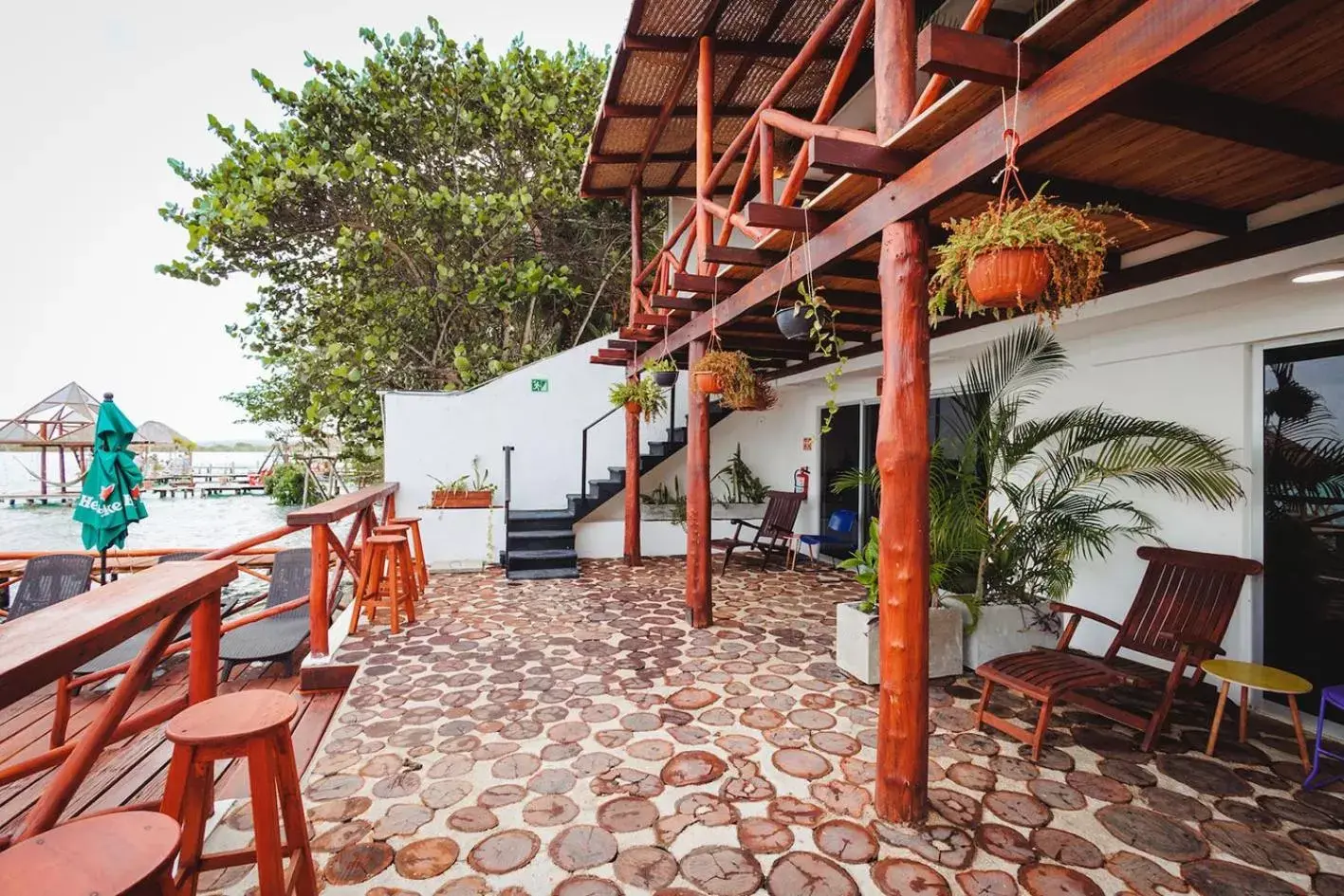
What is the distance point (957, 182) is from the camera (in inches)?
88.6

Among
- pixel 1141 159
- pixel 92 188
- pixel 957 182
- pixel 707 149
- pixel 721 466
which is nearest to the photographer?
pixel 957 182

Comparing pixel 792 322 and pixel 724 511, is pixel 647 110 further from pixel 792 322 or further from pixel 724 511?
pixel 724 511

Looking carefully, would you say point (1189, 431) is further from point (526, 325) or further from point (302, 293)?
point (302, 293)

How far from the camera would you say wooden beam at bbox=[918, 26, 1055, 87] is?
71.8 inches

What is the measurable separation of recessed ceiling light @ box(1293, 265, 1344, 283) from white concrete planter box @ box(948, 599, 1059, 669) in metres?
2.47

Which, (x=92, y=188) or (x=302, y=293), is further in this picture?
(x=92, y=188)

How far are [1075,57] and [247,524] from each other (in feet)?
57.3

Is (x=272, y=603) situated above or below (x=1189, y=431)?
below

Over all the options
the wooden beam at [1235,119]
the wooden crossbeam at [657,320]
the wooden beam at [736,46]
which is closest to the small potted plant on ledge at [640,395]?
the wooden crossbeam at [657,320]

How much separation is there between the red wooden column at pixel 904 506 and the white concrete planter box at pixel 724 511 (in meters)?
6.45

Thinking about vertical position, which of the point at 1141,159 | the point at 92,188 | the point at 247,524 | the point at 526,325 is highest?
the point at 92,188

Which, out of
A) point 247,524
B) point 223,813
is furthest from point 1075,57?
point 247,524

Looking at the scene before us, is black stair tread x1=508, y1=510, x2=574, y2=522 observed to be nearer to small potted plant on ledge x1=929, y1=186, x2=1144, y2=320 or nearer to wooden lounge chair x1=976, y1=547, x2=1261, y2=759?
wooden lounge chair x1=976, y1=547, x2=1261, y2=759

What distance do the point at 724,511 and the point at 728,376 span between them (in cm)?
479
